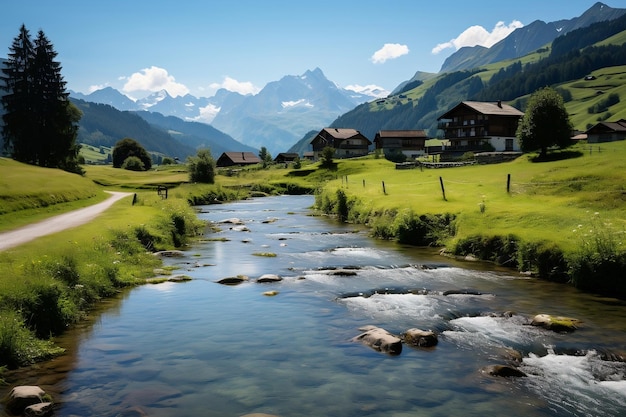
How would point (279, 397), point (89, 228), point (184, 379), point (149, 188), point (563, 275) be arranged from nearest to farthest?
point (279, 397) → point (184, 379) → point (563, 275) → point (89, 228) → point (149, 188)

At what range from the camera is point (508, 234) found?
101 ft

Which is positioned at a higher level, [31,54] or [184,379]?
[31,54]

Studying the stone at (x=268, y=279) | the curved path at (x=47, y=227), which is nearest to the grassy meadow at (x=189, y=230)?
the curved path at (x=47, y=227)

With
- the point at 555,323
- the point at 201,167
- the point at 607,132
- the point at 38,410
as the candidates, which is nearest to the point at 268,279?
the point at 555,323

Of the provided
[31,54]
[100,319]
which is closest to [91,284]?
[100,319]

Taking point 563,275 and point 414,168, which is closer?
point 563,275

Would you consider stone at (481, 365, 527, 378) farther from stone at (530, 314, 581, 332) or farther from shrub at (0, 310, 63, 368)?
shrub at (0, 310, 63, 368)

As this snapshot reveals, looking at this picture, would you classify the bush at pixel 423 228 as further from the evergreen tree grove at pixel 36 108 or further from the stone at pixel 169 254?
the evergreen tree grove at pixel 36 108

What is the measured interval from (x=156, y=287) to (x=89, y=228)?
10486 millimetres

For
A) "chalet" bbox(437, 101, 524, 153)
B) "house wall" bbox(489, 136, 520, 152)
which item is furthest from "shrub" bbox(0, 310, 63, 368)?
"house wall" bbox(489, 136, 520, 152)

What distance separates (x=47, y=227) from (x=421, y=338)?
96.1 feet

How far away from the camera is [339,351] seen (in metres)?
16.6

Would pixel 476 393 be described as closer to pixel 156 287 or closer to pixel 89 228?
pixel 156 287

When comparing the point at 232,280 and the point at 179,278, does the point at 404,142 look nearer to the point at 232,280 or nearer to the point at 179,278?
the point at 232,280
